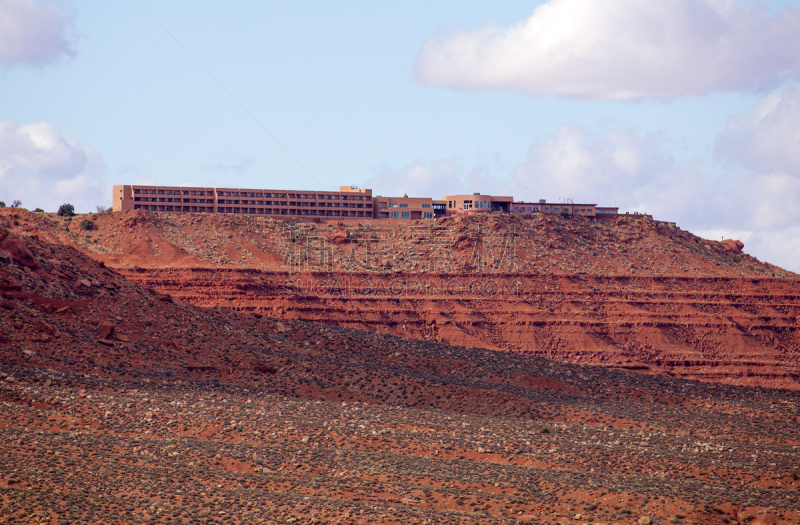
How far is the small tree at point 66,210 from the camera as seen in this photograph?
8144 centimetres

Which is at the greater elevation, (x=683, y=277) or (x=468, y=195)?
(x=468, y=195)

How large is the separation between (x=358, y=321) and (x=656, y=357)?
82.1 ft

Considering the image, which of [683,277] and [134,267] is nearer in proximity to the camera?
[134,267]

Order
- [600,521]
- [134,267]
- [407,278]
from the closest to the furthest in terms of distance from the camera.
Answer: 1. [600,521]
2. [134,267]
3. [407,278]

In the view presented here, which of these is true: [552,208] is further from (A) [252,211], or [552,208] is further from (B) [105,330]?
(B) [105,330]

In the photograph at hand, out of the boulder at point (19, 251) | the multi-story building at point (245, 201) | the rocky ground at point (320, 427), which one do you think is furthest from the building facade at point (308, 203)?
the boulder at point (19, 251)

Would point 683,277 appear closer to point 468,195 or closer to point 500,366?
point 468,195

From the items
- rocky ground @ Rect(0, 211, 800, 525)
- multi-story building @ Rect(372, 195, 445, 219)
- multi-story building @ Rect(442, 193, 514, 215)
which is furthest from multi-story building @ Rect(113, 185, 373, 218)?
rocky ground @ Rect(0, 211, 800, 525)

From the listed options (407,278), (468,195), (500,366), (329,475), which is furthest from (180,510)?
(468,195)

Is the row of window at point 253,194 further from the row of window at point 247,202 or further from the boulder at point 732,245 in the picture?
the boulder at point 732,245

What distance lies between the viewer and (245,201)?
8750 centimetres

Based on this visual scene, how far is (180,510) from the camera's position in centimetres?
1798

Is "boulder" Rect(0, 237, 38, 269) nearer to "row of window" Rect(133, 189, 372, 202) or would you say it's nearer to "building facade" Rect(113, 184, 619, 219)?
"building facade" Rect(113, 184, 619, 219)

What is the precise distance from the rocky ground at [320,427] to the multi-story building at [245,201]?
40.2 meters
